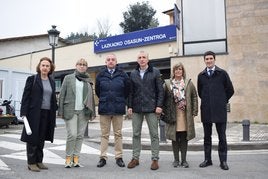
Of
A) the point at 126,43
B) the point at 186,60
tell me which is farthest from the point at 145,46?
the point at 186,60

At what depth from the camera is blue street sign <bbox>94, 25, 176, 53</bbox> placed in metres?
21.6

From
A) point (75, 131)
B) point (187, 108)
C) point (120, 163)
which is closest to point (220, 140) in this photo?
point (187, 108)

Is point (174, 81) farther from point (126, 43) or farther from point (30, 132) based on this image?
point (126, 43)

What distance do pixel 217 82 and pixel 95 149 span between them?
3932 millimetres

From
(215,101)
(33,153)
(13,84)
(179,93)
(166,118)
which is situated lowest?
(33,153)

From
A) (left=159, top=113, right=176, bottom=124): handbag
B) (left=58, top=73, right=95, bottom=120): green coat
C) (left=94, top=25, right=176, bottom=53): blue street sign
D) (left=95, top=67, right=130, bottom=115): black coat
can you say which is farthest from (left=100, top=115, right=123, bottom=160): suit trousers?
(left=94, top=25, right=176, bottom=53): blue street sign

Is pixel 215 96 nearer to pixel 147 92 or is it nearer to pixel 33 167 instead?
pixel 147 92

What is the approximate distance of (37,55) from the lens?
31.3 metres

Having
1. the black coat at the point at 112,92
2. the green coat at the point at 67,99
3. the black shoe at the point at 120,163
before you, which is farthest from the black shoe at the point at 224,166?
the green coat at the point at 67,99

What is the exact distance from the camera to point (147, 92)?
21.2 feet

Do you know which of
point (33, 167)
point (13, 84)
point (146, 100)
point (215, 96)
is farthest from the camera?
point (13, 84)

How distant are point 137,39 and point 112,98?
17306 mm

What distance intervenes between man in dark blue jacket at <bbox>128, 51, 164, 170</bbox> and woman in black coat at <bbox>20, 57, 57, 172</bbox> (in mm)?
1428

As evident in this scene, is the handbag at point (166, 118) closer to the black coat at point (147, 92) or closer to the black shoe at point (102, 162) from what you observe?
the black coat at point (147, 92)
